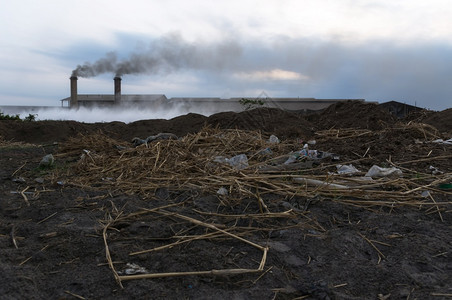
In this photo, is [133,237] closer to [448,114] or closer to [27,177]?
[27,177]

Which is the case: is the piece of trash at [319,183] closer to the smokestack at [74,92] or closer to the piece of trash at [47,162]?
the piece of trash at [47,162]

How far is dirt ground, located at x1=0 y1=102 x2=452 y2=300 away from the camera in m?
2.07

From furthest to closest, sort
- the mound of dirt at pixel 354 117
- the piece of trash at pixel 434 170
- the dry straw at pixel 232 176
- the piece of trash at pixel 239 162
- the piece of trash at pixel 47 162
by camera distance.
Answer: the mound of dirt at pixel 354 117, the piece of trash at pixel 47 162, the piece of trash at pixel 239 162, the piece of trash at pixel 434 170, the dry straw at pixel 232 176

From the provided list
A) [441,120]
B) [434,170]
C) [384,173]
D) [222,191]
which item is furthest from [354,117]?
[222,191]

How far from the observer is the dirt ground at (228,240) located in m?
2.07

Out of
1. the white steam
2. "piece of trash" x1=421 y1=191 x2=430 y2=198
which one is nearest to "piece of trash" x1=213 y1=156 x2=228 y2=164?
"piece of trash" x1=421 y1=191 x2=430 y2=198

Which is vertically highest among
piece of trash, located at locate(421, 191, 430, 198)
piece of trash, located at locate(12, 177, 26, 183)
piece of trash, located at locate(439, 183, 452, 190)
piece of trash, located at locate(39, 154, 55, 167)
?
piece of trash, located at locate(439, 183, 452, 190)

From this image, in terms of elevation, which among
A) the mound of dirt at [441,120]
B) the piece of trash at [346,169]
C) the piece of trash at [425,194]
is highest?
the mound of dirt at [441,120]

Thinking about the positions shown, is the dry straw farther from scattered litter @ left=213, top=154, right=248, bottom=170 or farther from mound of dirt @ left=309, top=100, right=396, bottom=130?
mound of dirt @ left=309, top=100, right=396, bottom=130

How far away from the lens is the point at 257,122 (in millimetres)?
10891

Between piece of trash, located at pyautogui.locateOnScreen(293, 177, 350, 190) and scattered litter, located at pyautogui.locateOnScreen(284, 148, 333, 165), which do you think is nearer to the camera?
piece of trash, located at pyautogui.locateOnScreen(293, 177, 350, 190)

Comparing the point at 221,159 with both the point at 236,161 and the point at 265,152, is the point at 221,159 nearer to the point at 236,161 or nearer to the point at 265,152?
the point at 236,161

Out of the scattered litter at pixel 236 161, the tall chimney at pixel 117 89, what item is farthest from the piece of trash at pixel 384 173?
the tall chimney at pixel 117 89

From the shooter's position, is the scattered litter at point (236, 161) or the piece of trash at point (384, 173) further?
the scattered litter at point (236, 161)
